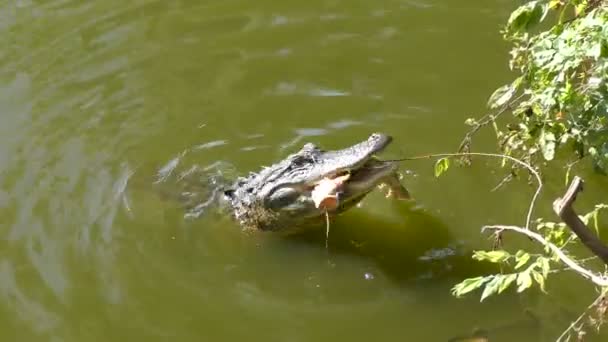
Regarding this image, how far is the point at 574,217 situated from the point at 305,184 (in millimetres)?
2033

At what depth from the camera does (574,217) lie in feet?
9.84

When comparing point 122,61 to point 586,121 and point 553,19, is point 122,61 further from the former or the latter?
point 586,121

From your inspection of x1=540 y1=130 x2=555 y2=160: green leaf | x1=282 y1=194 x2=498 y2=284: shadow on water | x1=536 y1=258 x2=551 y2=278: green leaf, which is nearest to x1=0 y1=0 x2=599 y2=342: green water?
x1=282 y1=194 x2=498 y2=284: shadow on water

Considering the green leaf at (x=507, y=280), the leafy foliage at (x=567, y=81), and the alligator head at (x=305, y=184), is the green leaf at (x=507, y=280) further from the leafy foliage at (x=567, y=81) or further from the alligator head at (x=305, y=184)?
the alligator head at (x=305, y=184)

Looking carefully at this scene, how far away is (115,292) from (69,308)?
28cm

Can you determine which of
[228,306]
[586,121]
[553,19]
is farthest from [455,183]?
[553,19]

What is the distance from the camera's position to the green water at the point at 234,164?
4391 mm

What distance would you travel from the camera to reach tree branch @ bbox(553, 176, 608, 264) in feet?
9.40

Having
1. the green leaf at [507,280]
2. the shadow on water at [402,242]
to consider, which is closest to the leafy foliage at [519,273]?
the green leaf at [507,280]

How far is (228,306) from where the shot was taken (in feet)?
14.7

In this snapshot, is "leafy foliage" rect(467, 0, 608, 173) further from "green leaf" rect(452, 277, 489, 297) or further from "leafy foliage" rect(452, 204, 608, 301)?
"green leaf" rect(452, 277, 489, 297)

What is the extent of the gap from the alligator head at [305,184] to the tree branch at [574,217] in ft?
4.93

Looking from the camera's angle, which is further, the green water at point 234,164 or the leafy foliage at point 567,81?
the green water at point 234,164

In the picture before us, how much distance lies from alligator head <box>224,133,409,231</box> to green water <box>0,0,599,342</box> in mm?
183
